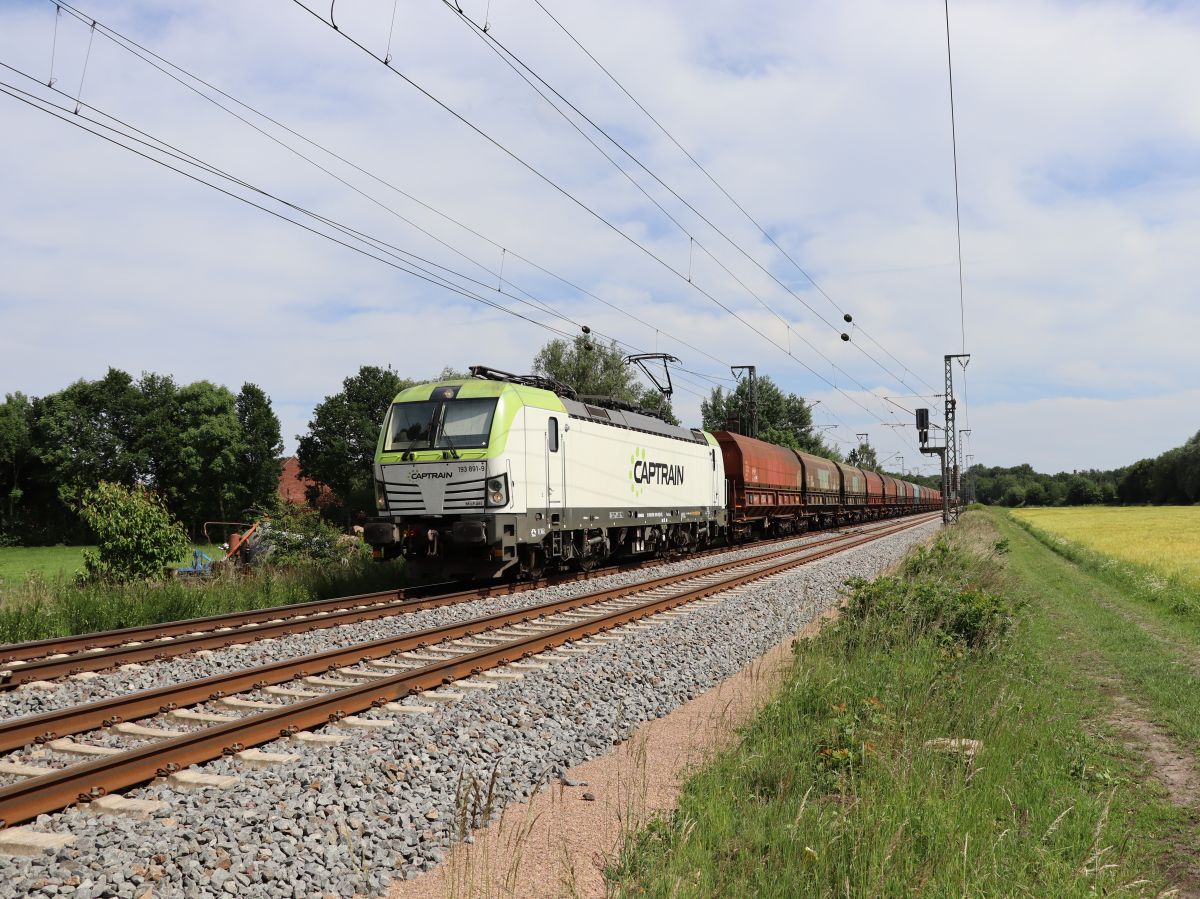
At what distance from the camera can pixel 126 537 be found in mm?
15344

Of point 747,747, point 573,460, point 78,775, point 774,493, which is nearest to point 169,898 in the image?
point 78,775

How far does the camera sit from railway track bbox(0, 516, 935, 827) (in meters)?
5.27

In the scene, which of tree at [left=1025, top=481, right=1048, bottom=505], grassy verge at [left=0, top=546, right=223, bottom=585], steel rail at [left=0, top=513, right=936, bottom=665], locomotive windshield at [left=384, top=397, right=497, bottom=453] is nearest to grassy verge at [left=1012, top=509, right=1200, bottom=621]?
steel rail at [left=0, top=513, right=936, bottom=665]

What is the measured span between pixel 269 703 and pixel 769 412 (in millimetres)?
74784

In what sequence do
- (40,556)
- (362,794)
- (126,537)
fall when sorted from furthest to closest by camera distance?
1. (40,556)
2. (126,537)
3. (362,794)

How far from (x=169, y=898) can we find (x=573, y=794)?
253 centimetres

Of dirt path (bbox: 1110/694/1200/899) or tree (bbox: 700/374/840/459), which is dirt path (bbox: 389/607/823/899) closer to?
dirt path (bbox: 1110/694/1200/899)

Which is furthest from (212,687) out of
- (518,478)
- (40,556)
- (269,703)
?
(40,556)

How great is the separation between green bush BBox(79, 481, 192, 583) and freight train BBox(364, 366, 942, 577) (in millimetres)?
3842

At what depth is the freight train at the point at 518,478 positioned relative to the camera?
14.7 metres

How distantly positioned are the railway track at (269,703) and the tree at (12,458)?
6007 cm

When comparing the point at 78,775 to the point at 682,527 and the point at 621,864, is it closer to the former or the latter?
the point at 621,864

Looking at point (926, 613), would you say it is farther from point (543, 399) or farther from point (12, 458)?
point (12, 458)

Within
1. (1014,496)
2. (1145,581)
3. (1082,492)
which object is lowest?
(1145,581)
